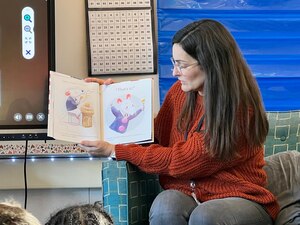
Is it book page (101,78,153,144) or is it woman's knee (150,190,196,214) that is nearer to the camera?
woman's knee (150,190,196,214)

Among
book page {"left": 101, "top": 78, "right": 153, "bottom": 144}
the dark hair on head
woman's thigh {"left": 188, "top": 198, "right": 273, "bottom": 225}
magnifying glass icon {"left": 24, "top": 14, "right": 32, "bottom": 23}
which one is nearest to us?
the dark hair on head

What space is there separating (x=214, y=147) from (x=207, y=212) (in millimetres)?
214

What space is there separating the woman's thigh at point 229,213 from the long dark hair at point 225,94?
150 mm

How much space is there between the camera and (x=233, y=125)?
5.38 ft

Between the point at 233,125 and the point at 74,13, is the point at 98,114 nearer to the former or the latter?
the point at 233,125

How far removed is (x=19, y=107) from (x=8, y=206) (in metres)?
1.55

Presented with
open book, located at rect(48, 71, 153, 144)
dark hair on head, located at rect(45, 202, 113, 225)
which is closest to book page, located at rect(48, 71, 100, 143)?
open book, located at rect(48, 71, 153, 144)

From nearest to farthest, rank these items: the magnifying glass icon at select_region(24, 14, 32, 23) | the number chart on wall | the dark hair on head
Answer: the dark hair on head
the magnifying glass icon at select_region(24, 14, 32, 23)
the number chart on wall

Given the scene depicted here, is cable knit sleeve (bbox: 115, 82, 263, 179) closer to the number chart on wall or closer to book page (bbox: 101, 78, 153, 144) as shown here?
book page (bbox: 101, 78, 153, 144)

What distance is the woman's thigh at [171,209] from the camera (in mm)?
1572

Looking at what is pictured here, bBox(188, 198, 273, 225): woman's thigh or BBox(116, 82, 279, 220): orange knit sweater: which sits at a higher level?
BBox(116, 82, 279, 220): orange knit sweater

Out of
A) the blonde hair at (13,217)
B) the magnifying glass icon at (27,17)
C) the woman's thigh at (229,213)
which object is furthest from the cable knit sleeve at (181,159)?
the blonde hair at (13,217)

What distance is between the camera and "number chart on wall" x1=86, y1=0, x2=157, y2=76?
2.37m

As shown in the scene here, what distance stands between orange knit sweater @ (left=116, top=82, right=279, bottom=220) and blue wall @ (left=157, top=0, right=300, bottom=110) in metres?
0.68
